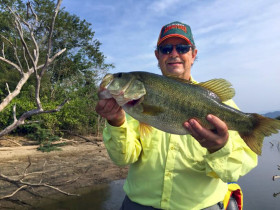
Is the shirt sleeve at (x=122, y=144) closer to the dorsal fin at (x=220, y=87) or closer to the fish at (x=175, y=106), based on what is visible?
the fish at (x=175, y=106)

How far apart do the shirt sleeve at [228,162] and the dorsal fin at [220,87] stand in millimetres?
473

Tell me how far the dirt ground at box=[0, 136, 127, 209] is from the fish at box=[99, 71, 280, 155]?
21.4 feet

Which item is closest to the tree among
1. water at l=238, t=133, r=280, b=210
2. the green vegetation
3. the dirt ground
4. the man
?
the green vegetation

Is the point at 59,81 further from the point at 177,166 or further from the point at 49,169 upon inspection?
the point at 177,166

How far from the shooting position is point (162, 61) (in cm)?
327

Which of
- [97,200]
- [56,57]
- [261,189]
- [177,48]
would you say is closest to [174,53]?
[177,48]

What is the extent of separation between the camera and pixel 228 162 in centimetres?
248

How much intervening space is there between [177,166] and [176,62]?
52.7 inches

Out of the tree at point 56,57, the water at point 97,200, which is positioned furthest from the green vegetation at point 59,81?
the water at point 97,200

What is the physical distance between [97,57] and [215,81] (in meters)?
23.0

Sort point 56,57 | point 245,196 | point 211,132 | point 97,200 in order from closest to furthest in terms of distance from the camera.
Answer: point 211,132 < point 97,200 < point 245,196 < point 56,57

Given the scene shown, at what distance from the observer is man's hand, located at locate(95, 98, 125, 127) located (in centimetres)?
246

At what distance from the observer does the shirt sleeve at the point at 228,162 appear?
2.43m

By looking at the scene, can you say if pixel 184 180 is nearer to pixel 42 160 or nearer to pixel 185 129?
pixel 185 129
